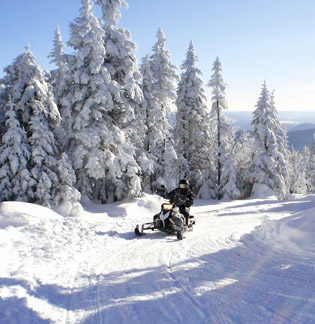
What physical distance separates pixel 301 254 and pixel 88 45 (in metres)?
14.8

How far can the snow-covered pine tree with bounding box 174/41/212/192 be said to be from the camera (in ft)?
90.9

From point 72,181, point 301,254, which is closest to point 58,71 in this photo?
point 72,181

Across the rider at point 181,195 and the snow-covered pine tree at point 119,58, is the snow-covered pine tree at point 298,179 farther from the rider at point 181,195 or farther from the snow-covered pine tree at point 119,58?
the rider at point 181,195

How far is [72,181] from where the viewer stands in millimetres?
15758

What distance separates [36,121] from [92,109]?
3.17 metres

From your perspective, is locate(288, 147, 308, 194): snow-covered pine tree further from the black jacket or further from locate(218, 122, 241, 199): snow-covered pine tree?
the black jacket

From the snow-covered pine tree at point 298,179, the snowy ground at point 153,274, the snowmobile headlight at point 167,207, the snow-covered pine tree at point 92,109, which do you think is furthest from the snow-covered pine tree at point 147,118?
the snow-covered pine tree at point 298,179

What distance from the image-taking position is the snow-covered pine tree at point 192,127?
90.9 feet

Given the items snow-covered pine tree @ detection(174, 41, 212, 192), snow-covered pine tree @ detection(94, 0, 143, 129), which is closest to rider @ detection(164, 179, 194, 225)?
snow-covered pine tree @ detection(94, 0, 143, 129)

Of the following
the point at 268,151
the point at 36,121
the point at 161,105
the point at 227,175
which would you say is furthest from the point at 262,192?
the point at 36,121

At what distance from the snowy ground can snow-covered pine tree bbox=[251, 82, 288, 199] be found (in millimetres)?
18830

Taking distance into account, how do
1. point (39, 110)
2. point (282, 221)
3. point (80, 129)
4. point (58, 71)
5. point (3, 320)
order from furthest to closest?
point (58, 71) → point (80, 129) → point (39, 110) → point (282, 221) → point (3, 320)

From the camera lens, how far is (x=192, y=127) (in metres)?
28.8

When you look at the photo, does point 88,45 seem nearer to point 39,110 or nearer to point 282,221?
point 39,110
